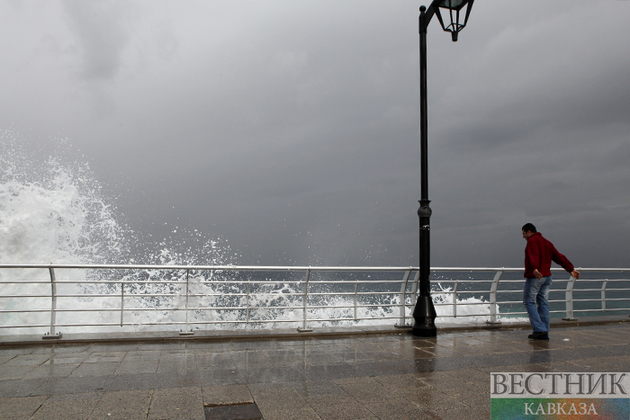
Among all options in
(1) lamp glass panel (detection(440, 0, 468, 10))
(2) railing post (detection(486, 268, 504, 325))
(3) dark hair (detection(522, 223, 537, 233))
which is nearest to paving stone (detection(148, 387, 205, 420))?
(3) dark hair (detection(522, 223, 537, 233))

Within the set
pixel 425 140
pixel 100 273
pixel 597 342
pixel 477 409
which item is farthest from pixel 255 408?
pixel 100 273

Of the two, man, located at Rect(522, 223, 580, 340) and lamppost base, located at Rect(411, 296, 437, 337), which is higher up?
man, located at Rect(522, 223, 580, 340)

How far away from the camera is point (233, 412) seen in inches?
155

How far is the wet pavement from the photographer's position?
4016mm

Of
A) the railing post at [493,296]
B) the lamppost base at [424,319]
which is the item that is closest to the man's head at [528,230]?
the railing post at [493,296]

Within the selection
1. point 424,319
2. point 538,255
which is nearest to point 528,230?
point 538,255

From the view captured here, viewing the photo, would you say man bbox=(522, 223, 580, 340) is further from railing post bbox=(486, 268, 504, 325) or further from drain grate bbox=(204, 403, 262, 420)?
drain grate bbox=(204, 403, 262, 420)

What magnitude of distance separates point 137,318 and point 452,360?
1800 centimetres

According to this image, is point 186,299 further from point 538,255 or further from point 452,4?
point 452,4

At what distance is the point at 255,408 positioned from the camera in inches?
159

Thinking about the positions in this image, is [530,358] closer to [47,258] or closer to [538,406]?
[538,406]

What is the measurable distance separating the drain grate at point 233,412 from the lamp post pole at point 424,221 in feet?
15.1

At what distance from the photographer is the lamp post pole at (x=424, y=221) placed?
802cm

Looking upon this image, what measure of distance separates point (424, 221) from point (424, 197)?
438 mm
